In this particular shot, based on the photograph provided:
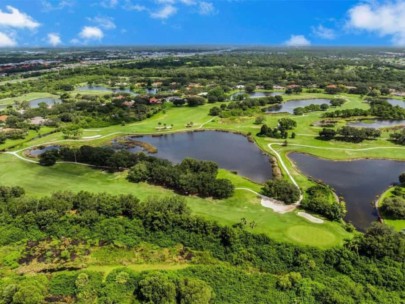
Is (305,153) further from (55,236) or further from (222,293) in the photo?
(55,236)

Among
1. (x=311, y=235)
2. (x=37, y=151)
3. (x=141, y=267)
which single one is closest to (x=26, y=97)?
(x=37, y=151)

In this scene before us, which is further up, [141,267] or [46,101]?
[46,101]

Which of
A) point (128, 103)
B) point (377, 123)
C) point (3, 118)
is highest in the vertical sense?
point (128, 103)

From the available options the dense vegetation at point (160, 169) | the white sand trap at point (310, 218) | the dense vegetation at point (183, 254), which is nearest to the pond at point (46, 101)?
the dense vegetation at point (160, 169)

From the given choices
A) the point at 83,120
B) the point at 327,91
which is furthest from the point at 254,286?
the point at 327,91

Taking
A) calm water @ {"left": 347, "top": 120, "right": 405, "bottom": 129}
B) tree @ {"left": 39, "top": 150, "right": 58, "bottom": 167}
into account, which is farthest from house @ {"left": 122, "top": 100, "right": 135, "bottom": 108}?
calm water @ {"left": 347, "top": 120, "right": 405, "bottom": 129}

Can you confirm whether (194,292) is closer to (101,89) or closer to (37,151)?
(37,151)

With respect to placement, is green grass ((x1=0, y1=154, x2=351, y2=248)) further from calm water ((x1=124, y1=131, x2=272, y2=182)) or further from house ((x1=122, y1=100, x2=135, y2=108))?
house ((x1=122, y1=100, x2=135, y2=108))
